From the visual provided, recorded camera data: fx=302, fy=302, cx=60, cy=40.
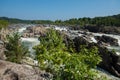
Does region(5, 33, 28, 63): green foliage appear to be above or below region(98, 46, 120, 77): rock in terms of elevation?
above

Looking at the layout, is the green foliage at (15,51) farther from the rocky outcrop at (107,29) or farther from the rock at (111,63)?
the rocky outcrop at (107,29)

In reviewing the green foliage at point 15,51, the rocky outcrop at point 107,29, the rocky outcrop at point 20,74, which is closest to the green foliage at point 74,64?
the rocky outcrop at point 20,74

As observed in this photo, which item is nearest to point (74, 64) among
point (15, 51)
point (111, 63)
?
point (15, 51)

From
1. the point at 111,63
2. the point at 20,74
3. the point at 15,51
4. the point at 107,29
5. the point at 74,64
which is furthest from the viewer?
the point at 107,29

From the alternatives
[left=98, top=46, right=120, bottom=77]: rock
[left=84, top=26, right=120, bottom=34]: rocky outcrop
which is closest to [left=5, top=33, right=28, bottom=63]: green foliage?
[left=98, top=46, right=120, bottom=77]: rock

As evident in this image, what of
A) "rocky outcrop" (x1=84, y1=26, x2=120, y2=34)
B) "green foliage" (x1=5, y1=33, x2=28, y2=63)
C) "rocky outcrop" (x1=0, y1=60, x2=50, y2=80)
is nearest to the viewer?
"rocky outcrop" (x1=0, y1=60, x2=50, y2=80)

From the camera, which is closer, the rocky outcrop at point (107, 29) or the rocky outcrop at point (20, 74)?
the rocky outcrop at point (20, 74)

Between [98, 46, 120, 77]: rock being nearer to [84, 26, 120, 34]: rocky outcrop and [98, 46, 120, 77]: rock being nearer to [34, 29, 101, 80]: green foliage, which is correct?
[34, 29, 101, 80]: green foliage

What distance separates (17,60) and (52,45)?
11245 millimetres

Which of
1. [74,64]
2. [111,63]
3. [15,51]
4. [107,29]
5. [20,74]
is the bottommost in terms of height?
→ [107,29]

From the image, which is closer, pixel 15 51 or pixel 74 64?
pixel 74 64

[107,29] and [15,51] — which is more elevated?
[15,51]

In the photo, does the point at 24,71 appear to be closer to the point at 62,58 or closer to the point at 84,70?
the point at 62,58

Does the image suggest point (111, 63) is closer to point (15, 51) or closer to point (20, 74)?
point (15, 51)
